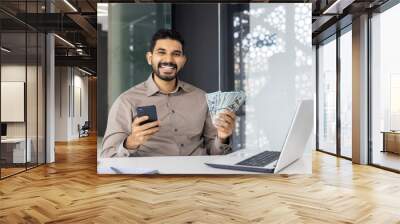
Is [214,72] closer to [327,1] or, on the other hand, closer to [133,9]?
[133,9]

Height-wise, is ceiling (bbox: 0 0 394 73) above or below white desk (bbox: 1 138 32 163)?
above

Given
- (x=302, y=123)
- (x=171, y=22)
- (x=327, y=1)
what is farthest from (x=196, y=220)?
(x=327, y=1)

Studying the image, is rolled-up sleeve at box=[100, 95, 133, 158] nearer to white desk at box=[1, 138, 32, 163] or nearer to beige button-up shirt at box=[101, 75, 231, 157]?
beige button-up shirt at box=[101, 75, 231, 157]

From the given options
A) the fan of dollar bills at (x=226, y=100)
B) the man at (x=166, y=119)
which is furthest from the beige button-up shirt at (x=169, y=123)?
the fan of dollar bills at (x=226, y=100)

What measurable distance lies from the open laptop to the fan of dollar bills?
0.71 meters

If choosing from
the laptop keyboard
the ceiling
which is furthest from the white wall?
the laptop keyboard

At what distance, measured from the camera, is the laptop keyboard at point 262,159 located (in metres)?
6.10

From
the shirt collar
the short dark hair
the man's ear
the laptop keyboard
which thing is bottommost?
the laptop keyboard

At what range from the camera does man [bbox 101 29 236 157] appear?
6062mm

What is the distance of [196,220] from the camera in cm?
376

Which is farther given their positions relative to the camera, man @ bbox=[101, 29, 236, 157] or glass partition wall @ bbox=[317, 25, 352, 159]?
glass partition wall @ bbox=[317, 25, 352, 159]

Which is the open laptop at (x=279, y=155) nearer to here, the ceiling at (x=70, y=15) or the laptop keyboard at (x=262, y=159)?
the laptop keyboard at (x=262, y=159)

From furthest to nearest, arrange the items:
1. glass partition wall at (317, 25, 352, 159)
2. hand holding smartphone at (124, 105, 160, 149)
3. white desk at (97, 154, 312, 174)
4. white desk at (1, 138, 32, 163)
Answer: glass partition wall at (317, 25, 352, 159)
white desk at (1, 138, 32, 163)
white desk at (97, 154, 312, 174)
hand holding smartphone at (124, 105, 160, 149)

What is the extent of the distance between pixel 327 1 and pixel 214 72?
252cm
